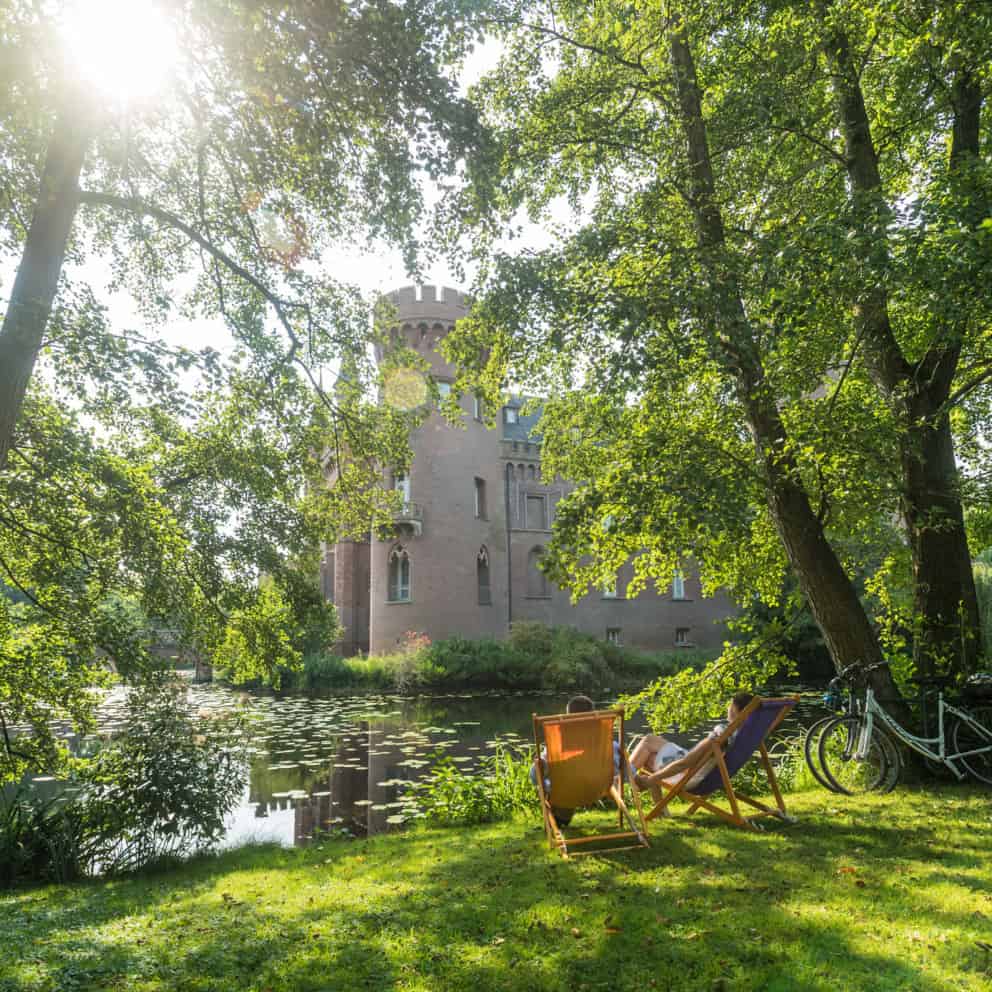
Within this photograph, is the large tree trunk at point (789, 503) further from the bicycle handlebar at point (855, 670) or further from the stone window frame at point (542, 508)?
the stone window frame at point (542, 508)

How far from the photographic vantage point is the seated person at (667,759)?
4.78 metres

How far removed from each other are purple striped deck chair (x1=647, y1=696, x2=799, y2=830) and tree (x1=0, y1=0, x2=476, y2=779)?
430 cm

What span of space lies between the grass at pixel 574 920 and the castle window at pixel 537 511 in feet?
91.8

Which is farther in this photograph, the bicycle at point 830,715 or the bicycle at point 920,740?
the bicycle at point 830,715

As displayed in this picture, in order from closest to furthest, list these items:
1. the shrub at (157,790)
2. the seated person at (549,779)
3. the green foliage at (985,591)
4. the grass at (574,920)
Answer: the grass at (574,920) < the seated person at (549,779) < the shrub at (157,790) < the green foliage at (985,591)

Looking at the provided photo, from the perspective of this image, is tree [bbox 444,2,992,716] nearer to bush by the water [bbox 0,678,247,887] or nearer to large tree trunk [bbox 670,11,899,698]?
large tree trunk [bbox 670,11,899,698]

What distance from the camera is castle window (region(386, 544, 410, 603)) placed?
2752 cm

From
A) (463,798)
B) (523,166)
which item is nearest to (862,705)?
(463,798)

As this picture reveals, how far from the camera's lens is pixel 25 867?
6.05m

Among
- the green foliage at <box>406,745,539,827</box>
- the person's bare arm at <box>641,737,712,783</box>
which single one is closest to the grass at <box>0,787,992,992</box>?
the person's bare arm at <box>641,737,712,783</box>

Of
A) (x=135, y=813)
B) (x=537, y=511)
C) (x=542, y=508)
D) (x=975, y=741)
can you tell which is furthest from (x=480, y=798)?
(x=542, y=508)

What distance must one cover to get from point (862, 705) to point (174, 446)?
8.74m

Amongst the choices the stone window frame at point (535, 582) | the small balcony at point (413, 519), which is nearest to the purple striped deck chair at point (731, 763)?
the small balcony at point (413, 519)

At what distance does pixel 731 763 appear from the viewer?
5027 millimetres
